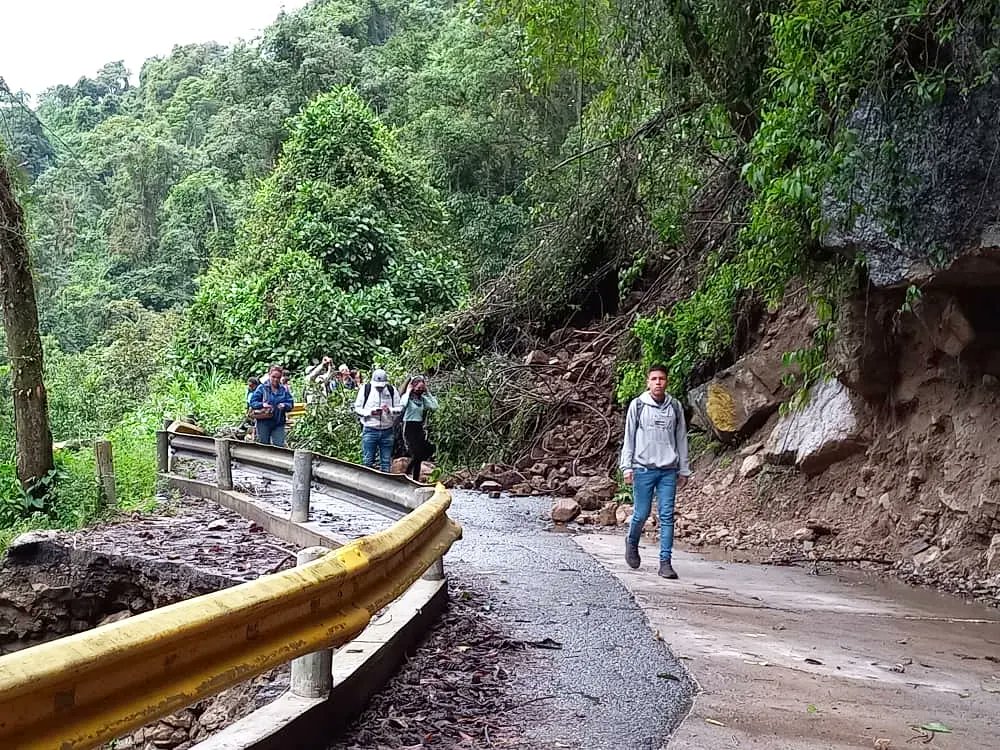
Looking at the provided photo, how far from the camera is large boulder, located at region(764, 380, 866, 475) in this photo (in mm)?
11266

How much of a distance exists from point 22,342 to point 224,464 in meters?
5.20

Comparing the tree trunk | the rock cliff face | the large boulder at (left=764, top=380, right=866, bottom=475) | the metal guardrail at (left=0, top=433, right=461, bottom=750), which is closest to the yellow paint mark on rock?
the rock cliff face

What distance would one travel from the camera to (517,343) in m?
21.8

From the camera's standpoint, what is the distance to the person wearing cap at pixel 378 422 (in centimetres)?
1603

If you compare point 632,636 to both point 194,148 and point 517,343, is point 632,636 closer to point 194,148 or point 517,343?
point 517,343

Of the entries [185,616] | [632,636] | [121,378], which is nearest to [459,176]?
[121,378]

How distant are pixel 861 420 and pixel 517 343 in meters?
11.3

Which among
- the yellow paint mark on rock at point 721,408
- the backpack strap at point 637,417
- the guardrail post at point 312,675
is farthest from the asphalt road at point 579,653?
the yellow paint mark on rock at point 721,408

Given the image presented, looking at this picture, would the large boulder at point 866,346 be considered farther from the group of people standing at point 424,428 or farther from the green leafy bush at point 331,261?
the green leafy bush at point 331,261

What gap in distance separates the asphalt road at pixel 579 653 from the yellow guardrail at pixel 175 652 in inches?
43.1

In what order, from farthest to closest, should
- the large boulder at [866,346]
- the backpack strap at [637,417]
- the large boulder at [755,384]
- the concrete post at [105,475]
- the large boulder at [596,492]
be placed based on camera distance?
1. the large boulder at [596,492]
2. the concrete post at [105,475]
3. the large boulder at [755,384]
4. the large boulder at [866,346]
5. the backpack strap at [637,417]

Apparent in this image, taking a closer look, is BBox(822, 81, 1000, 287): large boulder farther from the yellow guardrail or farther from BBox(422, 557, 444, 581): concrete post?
the yellow guardrail

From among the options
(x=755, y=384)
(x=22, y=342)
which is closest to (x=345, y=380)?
(x=22, y=342)

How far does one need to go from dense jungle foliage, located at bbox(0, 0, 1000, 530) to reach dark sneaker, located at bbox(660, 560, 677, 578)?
111 inches
